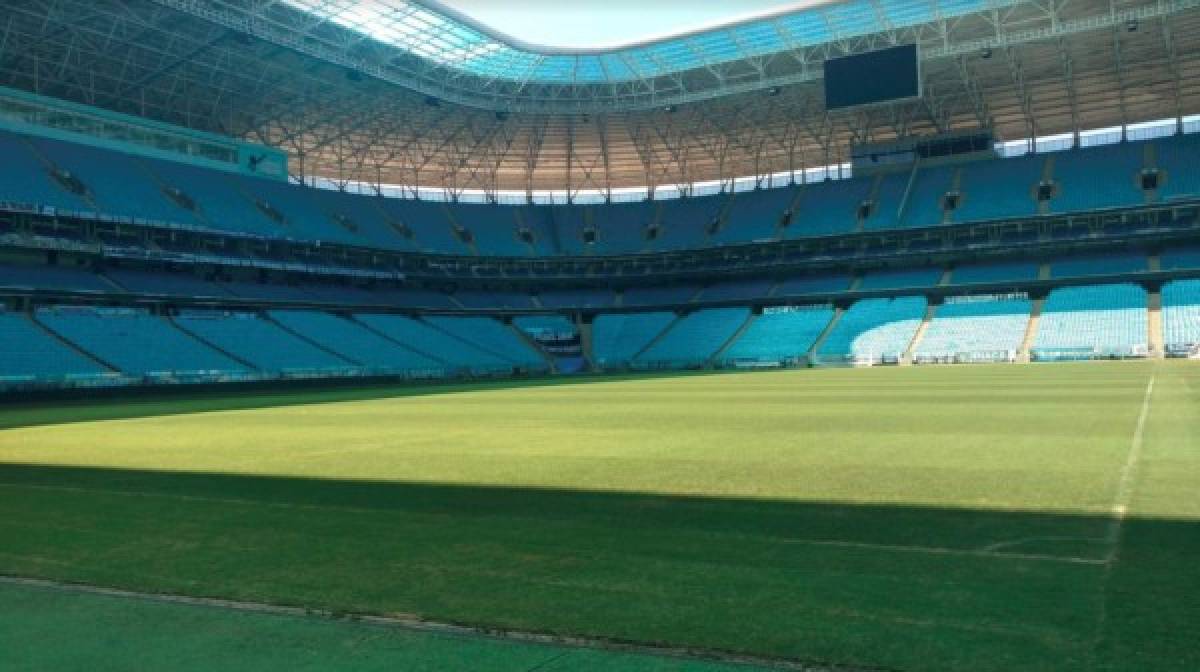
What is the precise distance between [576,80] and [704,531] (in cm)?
5608

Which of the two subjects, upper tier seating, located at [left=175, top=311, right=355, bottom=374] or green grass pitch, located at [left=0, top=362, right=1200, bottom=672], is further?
upper tier seating, located at [left=175, top=311, right=355, bottom=374]

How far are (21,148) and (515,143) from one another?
34366mm

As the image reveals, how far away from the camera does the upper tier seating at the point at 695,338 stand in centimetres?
6512

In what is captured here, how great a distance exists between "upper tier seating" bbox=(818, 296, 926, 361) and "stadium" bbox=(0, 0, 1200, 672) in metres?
0.35

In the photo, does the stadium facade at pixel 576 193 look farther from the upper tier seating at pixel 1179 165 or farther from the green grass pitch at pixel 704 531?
the green grass pitch at pixel 704 531

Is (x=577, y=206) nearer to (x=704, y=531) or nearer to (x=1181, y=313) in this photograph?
(x=1181, y=313)

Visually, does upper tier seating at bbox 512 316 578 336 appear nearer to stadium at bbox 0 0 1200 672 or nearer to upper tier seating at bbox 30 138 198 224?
stadium at bbox 0 0 1200 672

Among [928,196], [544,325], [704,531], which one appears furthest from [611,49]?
[704,531]

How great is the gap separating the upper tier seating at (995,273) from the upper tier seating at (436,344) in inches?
1357

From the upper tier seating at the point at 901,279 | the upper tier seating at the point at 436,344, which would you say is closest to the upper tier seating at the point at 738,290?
the upper tier seating at the point at 901,279

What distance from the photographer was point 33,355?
4050 cm

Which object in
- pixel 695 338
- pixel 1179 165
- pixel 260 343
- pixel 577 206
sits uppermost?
pixel 577 206

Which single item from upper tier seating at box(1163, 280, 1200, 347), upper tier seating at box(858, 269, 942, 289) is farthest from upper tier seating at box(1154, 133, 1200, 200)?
upper tier seating at box(858, 269, 942, 289)

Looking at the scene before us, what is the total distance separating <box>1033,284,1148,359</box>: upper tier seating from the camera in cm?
5056
